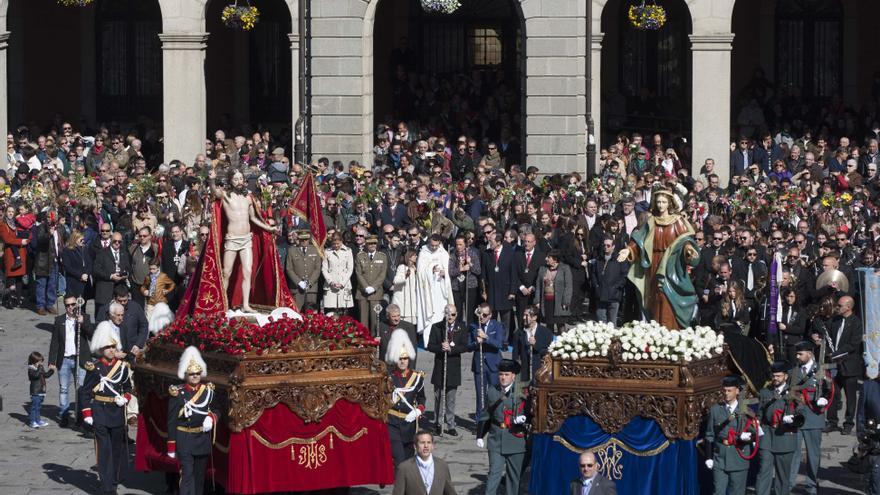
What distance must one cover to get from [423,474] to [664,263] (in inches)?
169

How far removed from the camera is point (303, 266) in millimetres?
28984

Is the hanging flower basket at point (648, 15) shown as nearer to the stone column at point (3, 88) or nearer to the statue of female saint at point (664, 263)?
the stone column at point (3, 88)

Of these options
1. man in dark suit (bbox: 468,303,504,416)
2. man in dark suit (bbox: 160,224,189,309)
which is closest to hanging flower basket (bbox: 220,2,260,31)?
man in dark suit (bbox: 160,224,189,309)

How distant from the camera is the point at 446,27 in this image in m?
45.1

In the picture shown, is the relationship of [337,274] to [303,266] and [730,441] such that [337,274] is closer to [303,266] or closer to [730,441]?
[303,266]

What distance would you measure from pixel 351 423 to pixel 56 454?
12.5 ft

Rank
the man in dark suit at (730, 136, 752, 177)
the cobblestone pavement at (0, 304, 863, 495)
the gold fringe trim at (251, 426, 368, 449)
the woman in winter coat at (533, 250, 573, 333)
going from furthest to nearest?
the man in dark suit at (730, 136, 752, 177) → the woman in winter coat at (533, 250, 573, 333) → the cobblestone pavement at (0, 304, 863, 495) → the gold fringe trim at (251, 426, 368, 449)

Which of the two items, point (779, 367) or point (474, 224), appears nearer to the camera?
point (779, 367)

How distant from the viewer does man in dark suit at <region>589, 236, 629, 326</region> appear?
2820 cm

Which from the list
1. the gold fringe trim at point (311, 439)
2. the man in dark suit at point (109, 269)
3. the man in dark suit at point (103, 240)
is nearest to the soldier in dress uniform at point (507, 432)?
the gold fringe trim at point (311, 439)

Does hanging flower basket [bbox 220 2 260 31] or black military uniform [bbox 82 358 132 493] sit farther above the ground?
hanging flower basket [bbox 220 2 260 31]

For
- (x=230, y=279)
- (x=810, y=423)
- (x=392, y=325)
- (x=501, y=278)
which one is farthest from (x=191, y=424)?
(x=501, y=278)

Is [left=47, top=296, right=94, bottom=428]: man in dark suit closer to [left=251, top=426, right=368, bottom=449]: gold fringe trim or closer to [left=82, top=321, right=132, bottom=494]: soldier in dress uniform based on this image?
[left=82, top=321, right=132, bottom=494]: soldier in dress uniform

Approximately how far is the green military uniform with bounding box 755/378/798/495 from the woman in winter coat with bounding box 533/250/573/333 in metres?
6.83
